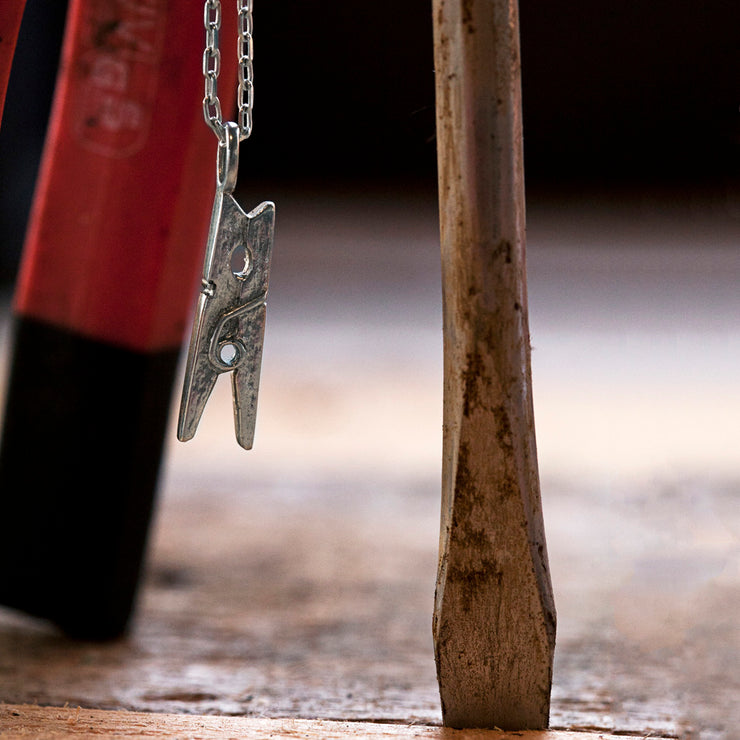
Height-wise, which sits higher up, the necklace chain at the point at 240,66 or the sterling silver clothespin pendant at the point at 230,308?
the necklace chain at the point at 240,66

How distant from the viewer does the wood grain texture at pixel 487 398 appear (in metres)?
0.64

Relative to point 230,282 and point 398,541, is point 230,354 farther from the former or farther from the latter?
point 398,541

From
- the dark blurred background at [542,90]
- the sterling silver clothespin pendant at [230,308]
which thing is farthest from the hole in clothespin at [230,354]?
the dark blurred background at [542,90]

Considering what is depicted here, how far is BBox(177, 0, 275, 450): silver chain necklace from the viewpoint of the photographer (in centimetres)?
69

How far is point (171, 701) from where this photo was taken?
943mm

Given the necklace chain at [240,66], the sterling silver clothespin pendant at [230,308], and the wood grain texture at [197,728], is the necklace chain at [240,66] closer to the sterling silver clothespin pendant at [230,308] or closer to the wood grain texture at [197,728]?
the sterling silver clothespin pendant at [230,308]

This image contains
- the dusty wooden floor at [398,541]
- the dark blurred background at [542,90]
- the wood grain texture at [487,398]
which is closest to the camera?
the wood grain texture at [487,398]

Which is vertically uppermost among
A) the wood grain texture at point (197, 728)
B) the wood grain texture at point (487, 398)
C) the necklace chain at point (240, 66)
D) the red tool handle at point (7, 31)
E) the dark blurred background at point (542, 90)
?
the dark blurred background at point (542, 90)

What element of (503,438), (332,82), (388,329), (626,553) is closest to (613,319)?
(388,329)

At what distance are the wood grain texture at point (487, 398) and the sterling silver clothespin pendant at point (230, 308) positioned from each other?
0.43 feet

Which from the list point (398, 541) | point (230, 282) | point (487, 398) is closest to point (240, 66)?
point (230, 282)

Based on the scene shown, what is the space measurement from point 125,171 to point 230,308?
1.29ft

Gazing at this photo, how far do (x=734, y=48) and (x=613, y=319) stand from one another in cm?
176

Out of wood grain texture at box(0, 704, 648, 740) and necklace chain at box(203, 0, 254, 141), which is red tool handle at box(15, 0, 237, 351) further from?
wood grain texture at box(0, 704, 648, 740)
